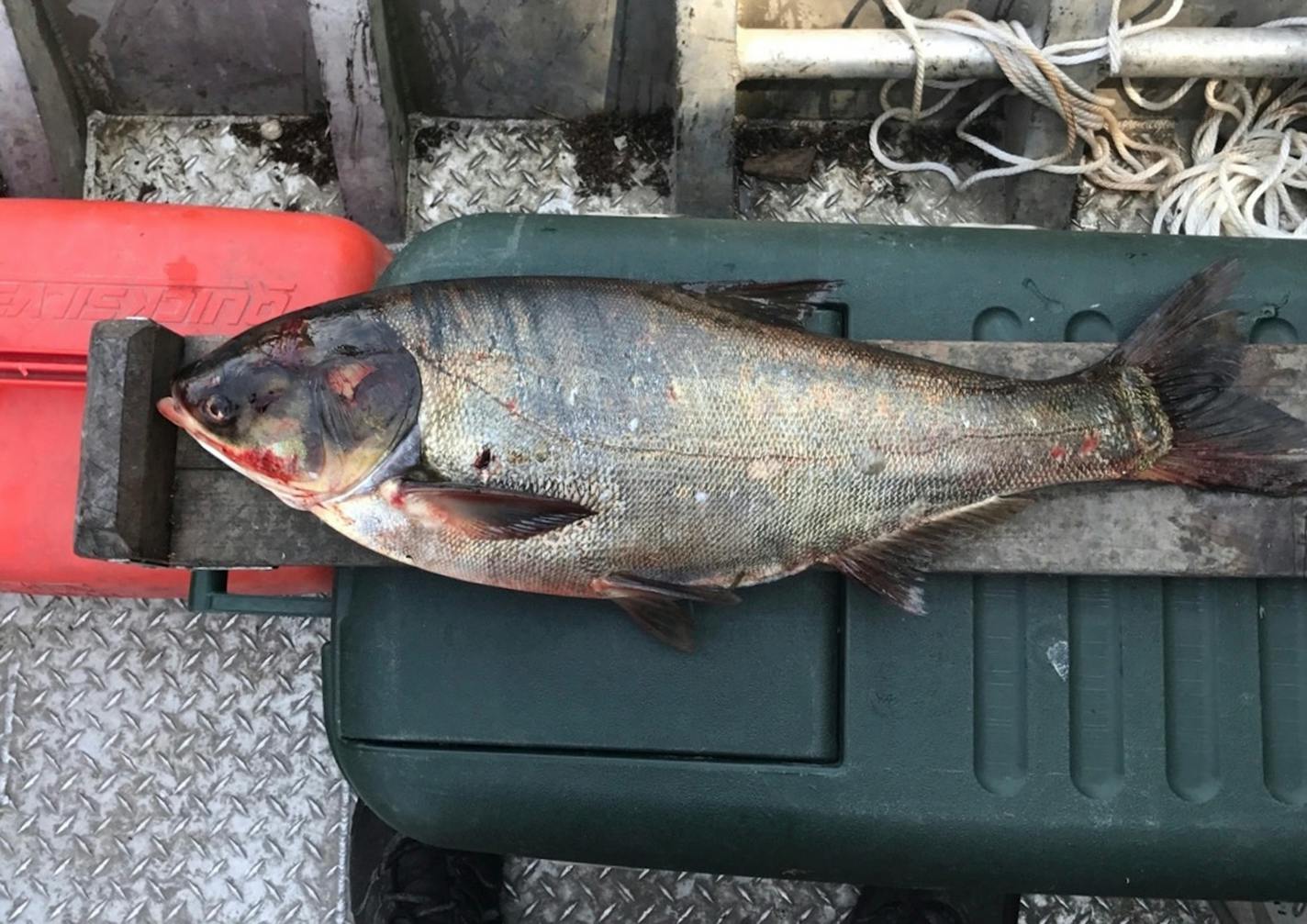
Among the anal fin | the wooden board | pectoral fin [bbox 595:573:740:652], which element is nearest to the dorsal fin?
the wooden board

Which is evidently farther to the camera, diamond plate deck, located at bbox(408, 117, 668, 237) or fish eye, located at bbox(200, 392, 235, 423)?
diamond plate deck, located at bbox(408, 117, 668, 237)

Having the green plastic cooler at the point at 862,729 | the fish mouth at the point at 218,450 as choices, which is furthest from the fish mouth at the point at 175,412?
the green plastic cooler at the point at 862,729

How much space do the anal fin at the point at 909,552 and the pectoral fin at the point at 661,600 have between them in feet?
1.07

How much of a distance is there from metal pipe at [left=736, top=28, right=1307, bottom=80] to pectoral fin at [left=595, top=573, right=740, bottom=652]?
6.58 feet

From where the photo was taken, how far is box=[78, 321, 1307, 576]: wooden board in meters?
2.32

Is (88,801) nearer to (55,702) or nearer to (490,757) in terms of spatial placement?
(55,702)

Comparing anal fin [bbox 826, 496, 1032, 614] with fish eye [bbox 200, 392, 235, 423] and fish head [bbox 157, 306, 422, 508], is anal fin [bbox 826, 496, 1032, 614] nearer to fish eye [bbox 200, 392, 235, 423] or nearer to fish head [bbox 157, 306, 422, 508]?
fish head [bbox 157, 306, 422, 508]

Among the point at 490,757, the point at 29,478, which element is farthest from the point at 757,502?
the point at 29,478

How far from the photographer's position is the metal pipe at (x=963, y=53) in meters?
3.19

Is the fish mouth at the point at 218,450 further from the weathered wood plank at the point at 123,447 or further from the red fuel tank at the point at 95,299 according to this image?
the red fuel tank at the point at 95,299

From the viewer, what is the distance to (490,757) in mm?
2381

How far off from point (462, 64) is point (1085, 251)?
2401 mm

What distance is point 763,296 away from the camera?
7.44 feet

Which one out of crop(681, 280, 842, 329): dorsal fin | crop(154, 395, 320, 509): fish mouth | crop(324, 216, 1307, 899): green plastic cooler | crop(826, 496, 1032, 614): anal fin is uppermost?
crop(681, 280, 842, 329): dorsal fin
